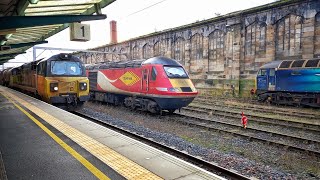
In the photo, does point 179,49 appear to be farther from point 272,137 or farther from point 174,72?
point 272,137

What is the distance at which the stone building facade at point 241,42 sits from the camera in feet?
62.3

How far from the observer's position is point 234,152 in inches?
311

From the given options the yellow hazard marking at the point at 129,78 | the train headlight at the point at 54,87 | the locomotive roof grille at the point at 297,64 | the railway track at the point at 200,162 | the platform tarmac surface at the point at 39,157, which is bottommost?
the railway track at the point at 200,162

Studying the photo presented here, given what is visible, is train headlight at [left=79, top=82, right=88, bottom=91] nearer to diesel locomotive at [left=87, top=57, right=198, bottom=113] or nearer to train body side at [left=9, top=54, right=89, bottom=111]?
train body side at [left=9, top=54, right=89, bottom=111]

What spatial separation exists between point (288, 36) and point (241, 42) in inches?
172

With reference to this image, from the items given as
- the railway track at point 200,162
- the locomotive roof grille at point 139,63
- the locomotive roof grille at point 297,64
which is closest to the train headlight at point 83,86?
the locomotive roof grille at point 139,63

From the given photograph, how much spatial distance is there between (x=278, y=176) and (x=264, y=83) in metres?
15.0

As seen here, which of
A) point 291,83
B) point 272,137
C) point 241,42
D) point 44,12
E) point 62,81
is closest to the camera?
point 272,137

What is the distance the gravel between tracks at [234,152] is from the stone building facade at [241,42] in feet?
44.6

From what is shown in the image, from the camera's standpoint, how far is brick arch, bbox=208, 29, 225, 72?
2483cm

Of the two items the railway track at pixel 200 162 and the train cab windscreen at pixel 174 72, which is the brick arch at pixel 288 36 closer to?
the train cab windscreen at pixel 174 72

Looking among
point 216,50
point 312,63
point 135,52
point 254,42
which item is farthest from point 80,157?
point 135,52

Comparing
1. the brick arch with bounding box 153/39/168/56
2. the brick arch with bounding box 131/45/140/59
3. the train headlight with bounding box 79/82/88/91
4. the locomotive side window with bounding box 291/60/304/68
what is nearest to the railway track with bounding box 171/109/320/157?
the train headlight with bounding box 79/82/88/91

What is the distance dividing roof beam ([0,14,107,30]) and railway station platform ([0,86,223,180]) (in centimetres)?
455
